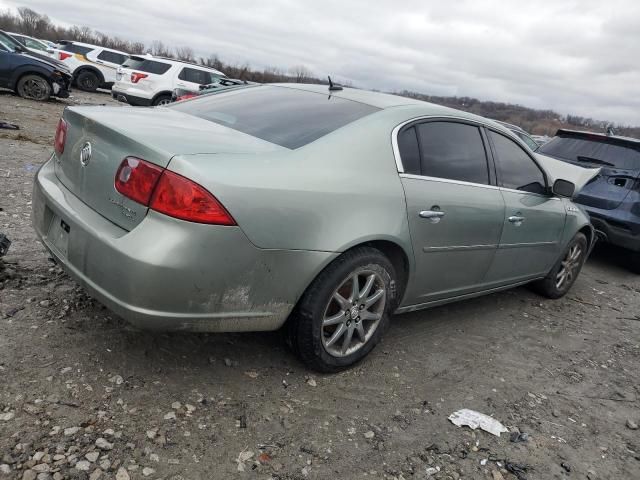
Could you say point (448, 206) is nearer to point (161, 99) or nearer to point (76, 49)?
point (161, 99)

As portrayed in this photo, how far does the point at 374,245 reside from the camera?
282 cm

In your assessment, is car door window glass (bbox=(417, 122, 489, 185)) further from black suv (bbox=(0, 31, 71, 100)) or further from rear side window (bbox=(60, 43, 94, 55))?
rear side window (bbox=(60, 43, 94, 55))

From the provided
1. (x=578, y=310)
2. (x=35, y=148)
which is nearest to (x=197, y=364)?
(x=578, y=310)

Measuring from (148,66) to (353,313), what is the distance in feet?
50.3

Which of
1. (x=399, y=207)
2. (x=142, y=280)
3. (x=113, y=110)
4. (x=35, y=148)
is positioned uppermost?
(x=113, y=110)

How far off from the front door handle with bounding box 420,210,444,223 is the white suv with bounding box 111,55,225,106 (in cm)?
1354

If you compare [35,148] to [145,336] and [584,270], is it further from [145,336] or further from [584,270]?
[584,270]

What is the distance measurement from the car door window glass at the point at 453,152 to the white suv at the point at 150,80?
517 inches

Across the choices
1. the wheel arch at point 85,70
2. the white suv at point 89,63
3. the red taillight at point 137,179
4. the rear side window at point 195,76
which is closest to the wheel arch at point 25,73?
the rear side window at point 195,76

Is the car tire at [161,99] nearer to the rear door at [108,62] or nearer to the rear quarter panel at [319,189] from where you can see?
the rear door at [108,62]

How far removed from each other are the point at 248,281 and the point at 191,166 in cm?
56

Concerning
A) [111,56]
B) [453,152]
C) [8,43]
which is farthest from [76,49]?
[453,152]

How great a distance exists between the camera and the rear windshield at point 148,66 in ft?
52.0

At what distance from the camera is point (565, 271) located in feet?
16.1
